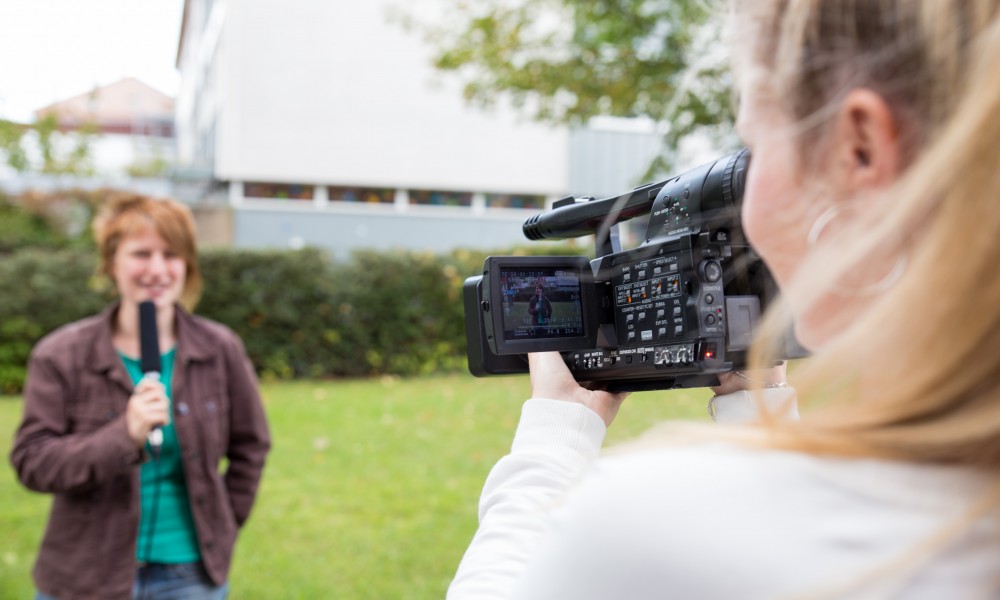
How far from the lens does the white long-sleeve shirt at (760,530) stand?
24.3 inches

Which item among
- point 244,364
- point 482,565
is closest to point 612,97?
point 244,364

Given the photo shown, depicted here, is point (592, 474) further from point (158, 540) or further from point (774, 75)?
point (158, 540)

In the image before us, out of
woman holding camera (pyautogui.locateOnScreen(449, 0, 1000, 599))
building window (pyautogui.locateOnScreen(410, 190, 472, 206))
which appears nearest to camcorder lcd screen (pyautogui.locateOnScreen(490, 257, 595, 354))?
woman holding camera (pyautogui.locateOnScreen(449, 0, 1000, 599))

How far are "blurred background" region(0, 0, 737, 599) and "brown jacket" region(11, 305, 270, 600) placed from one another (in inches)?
58.8

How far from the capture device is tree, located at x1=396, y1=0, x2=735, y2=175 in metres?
7.77

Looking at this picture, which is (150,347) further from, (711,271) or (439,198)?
(439,198)

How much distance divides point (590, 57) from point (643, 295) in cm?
738

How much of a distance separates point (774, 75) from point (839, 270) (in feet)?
0.64

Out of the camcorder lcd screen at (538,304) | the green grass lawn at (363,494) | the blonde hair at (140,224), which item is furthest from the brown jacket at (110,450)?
the green grass lawn at (363,494)

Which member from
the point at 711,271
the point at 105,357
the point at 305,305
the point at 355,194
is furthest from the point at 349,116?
the point at 711,271

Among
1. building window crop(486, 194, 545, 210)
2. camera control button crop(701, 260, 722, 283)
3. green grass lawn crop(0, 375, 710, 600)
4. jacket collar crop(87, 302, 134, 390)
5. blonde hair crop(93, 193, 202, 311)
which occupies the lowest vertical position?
green grass lawn crop(0, 375, 710, 600)

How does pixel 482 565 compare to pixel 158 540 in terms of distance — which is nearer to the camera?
pixel 482 565

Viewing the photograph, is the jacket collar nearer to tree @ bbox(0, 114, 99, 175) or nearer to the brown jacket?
the brown jacket

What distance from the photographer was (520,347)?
4.81 feet
